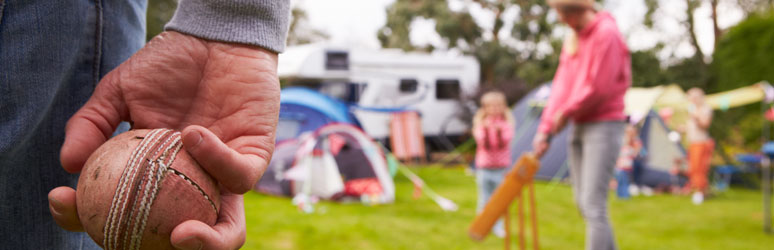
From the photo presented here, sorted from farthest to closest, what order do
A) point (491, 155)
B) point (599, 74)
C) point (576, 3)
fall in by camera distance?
point (491, 155)
point (576, 3)
point (599, 74)

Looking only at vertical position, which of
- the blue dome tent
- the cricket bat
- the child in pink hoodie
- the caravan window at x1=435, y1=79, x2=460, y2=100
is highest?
the cricket bat

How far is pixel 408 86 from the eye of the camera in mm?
12500

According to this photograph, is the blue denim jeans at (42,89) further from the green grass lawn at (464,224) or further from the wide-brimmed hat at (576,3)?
the green grass lawn at (464,224)

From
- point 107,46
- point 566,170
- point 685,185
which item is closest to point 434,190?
point 566,170

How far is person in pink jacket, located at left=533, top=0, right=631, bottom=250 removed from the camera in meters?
2.64

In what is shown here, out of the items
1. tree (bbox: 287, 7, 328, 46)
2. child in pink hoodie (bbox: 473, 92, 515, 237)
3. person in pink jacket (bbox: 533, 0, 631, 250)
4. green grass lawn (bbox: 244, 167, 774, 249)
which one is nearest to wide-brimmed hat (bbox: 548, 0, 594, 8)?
person in pink jacket (bbox: 533, 0, 631, 250)

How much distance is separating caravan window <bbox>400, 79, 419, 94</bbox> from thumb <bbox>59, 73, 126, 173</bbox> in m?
11.5

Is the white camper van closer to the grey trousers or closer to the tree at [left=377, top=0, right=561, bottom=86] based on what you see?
the tree at [left=377, top=0, right=561, bottom=86]

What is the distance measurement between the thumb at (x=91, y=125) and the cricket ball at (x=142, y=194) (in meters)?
0.05

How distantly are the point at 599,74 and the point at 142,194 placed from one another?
7.95ft

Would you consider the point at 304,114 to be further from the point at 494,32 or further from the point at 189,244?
the point at 494,32

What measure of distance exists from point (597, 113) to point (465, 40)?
17.5 meters

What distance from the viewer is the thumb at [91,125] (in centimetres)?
75

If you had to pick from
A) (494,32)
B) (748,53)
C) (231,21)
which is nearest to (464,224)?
(231,21)
